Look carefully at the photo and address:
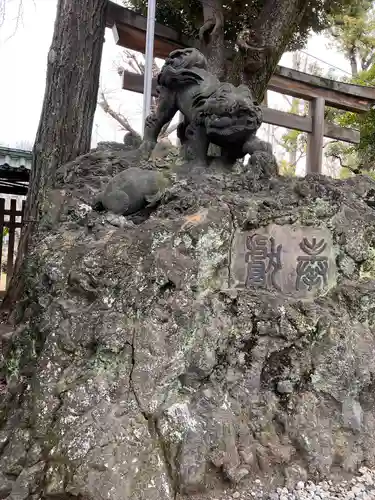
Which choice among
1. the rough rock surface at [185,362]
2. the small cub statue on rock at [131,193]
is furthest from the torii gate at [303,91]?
the rough rock surface at [185,362]

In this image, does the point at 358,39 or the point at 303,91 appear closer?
the point at 303,91

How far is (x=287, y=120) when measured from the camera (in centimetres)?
718

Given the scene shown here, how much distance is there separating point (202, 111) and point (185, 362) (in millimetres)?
1563

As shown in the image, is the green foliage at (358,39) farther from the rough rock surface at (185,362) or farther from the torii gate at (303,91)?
the rough rock surface at (185,362)

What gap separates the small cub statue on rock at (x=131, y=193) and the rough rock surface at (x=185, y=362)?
3.9 inches

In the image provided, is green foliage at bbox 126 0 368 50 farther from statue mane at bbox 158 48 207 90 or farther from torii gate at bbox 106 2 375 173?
statue mane at bbox 158 48 207 90

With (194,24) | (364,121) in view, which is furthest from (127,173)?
(364,121)

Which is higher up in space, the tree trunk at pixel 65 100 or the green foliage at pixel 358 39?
the green foliage at pixel 358 39

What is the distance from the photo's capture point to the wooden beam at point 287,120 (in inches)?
248

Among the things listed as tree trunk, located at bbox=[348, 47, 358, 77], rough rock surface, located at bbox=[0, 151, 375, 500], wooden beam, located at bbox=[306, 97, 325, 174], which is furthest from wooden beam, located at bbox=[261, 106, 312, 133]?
tree trunk, located at bbox=[348, 47, 358, 77]

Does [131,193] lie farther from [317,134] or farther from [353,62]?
[353,62]

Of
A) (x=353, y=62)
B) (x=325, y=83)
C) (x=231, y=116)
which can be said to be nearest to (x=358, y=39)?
(x=353, y=62)

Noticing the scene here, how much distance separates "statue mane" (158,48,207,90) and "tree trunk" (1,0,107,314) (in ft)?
6.08

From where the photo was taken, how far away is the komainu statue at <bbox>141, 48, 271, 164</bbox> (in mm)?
2582
